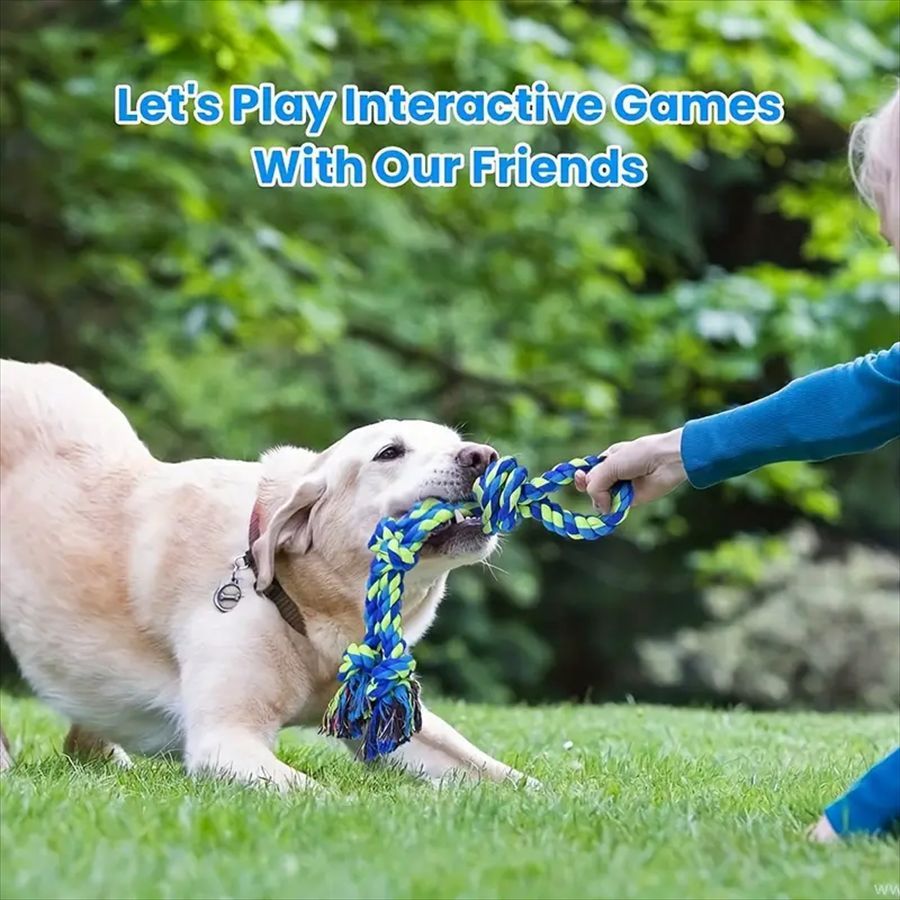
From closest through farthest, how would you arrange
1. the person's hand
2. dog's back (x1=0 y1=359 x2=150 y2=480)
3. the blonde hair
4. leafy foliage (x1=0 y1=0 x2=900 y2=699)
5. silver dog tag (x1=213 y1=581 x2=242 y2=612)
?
the blonde hair < the person's hand < silver dog tag (x1=213 y1=581 x2=242 y2=612) < dog's back (x1=0 y1=359 x2=150 y2=480) < leafy foliage (x1=0 y1=0 x2=900 y2=699)

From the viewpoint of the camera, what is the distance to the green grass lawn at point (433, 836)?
2.49 meters

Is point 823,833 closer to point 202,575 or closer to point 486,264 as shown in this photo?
point 202,575

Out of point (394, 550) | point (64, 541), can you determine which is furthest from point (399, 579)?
point (64, 541)

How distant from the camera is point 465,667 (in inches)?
452

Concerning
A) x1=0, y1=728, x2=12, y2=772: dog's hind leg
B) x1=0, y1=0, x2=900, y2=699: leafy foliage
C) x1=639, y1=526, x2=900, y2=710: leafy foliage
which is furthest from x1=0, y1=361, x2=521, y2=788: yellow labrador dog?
x1=639, y1=526, x2=900, y2=710: leafy foliage

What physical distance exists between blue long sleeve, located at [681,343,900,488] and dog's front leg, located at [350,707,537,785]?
1135 millimetres

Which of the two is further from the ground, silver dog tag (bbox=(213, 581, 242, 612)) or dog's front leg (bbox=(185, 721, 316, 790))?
silver dog tag (bbox=(213, 581, 242, 612))

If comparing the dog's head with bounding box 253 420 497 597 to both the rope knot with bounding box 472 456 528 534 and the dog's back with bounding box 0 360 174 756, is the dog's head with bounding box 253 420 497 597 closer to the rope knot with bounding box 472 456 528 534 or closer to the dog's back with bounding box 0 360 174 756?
the rope knot with bounding box 472 456 528 534

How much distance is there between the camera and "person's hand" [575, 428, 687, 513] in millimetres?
3365

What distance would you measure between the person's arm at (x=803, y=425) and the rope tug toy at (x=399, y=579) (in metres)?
0.36

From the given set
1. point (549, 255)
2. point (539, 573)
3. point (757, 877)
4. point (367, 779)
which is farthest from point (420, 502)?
point (539, 573)

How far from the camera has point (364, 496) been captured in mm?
4051

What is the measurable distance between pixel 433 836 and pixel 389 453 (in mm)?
1409

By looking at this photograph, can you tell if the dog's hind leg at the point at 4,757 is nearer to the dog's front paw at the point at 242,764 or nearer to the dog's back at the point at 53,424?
the dog's front paw at the point at 242,764
